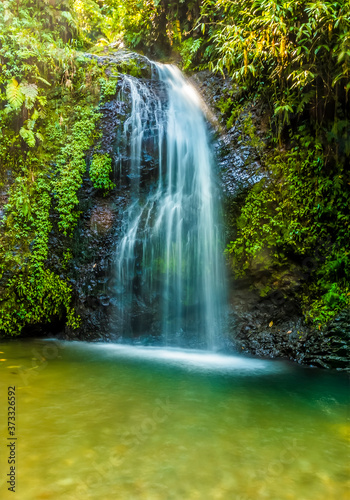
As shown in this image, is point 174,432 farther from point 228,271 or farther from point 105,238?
point 105,238

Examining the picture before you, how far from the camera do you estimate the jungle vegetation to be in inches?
206

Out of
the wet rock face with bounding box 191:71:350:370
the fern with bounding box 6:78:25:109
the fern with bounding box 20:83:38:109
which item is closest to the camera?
the wet rock face with bounding box 191:71:350:370

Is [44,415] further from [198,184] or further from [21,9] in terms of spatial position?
[21,9]

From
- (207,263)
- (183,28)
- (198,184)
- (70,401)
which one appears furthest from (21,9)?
(70,401)

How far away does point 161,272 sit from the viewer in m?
6.30

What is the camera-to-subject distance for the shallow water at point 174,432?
6.42 ft

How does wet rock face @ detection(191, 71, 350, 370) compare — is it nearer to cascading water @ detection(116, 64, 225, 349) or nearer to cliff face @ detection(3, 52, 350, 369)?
cliff face @ detection(3, 52, 350, 369)

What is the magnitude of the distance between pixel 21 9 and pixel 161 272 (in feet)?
22.2

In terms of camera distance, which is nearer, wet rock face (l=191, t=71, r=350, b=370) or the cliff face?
wet rock face (l=191, t=71, r=350, b=370)

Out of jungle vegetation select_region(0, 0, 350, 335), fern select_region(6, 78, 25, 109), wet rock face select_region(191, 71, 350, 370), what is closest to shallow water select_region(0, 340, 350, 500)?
wet rock face select_region(191, 71, 350, 370)

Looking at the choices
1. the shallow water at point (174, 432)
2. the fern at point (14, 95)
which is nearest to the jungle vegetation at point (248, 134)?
the fern at point (14, 95)

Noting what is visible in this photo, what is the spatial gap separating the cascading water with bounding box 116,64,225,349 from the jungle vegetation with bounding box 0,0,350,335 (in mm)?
593

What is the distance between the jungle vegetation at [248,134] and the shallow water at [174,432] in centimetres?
207

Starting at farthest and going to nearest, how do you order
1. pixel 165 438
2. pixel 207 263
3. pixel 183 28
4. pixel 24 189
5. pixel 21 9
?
pixel 183 28 → pixel 21 9 → pixel 24 189 → pixel 207 263 → pixel 165 438
